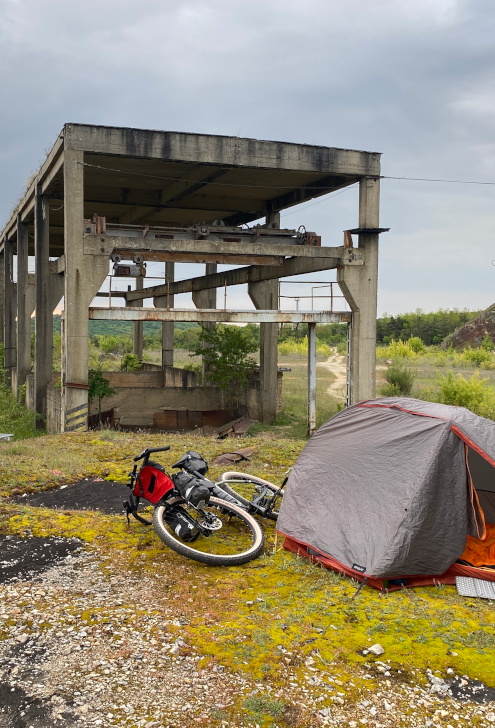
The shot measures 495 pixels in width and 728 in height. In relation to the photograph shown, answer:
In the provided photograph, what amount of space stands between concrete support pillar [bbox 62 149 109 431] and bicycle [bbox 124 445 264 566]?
10.2 meters

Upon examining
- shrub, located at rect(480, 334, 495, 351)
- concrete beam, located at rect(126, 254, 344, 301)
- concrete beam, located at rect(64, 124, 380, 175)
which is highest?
concrete beam, located at rect(64, 124, 380, 175)

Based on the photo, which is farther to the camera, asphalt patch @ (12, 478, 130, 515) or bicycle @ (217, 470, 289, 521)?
asphalt patch @ (12, 478, 130, 515)

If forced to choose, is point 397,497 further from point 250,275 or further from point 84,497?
point 250,275

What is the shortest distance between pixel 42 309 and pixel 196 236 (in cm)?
847

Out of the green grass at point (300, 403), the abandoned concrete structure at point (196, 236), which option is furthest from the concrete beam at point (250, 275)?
the green grass at point (300, 403)

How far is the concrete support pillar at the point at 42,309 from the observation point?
23219 mm

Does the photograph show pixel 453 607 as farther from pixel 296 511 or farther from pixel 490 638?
pixel 296 511

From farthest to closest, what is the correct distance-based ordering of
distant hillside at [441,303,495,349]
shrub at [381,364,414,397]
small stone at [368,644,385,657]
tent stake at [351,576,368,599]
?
1. distant hillside at [441,303,495,349]
2. shrub at [381,364,414,397]
3. tent stake at [351,576,368,599]
4. small stone at [368,644,385,657]

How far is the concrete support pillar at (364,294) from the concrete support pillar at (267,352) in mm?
3756

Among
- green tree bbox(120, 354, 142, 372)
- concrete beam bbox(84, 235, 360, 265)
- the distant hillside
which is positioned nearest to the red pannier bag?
concrete beam bbox(84, 235, 360, 265)

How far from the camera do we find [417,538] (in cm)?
590

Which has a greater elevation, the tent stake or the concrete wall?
the tent stake

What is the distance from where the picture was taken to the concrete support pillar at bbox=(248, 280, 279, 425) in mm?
22625

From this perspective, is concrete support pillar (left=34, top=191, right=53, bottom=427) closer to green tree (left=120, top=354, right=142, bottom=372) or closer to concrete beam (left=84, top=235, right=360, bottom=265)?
concrete beam (left=84, top=235, right=360, bottom=265)
